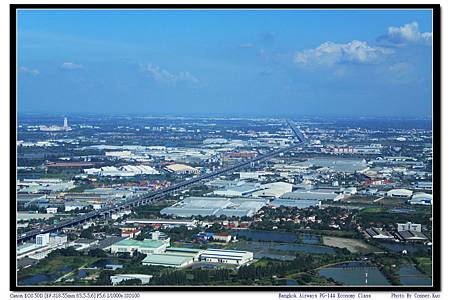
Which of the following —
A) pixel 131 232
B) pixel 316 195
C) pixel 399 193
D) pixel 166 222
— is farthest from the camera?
pixel 316 195

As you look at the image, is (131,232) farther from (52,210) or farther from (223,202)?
(223,202)

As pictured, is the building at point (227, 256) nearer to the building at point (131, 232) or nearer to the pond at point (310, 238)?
the pond at point (310, 238)

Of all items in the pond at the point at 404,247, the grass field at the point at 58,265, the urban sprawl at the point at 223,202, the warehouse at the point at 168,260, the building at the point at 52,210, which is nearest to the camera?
the grass field at the point at 58,265

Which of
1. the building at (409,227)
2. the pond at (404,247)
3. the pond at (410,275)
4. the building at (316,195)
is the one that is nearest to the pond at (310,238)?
the pond at (404,247)

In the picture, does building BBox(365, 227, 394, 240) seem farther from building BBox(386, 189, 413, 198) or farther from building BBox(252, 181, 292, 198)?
building BBox(252, 181, 292, 198)

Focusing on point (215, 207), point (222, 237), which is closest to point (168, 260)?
point (222, 237)

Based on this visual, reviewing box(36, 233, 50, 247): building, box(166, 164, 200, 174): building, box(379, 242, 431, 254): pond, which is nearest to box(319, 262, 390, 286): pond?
box(379, 242, 431, 254): pond

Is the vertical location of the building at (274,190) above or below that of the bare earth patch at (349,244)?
above
